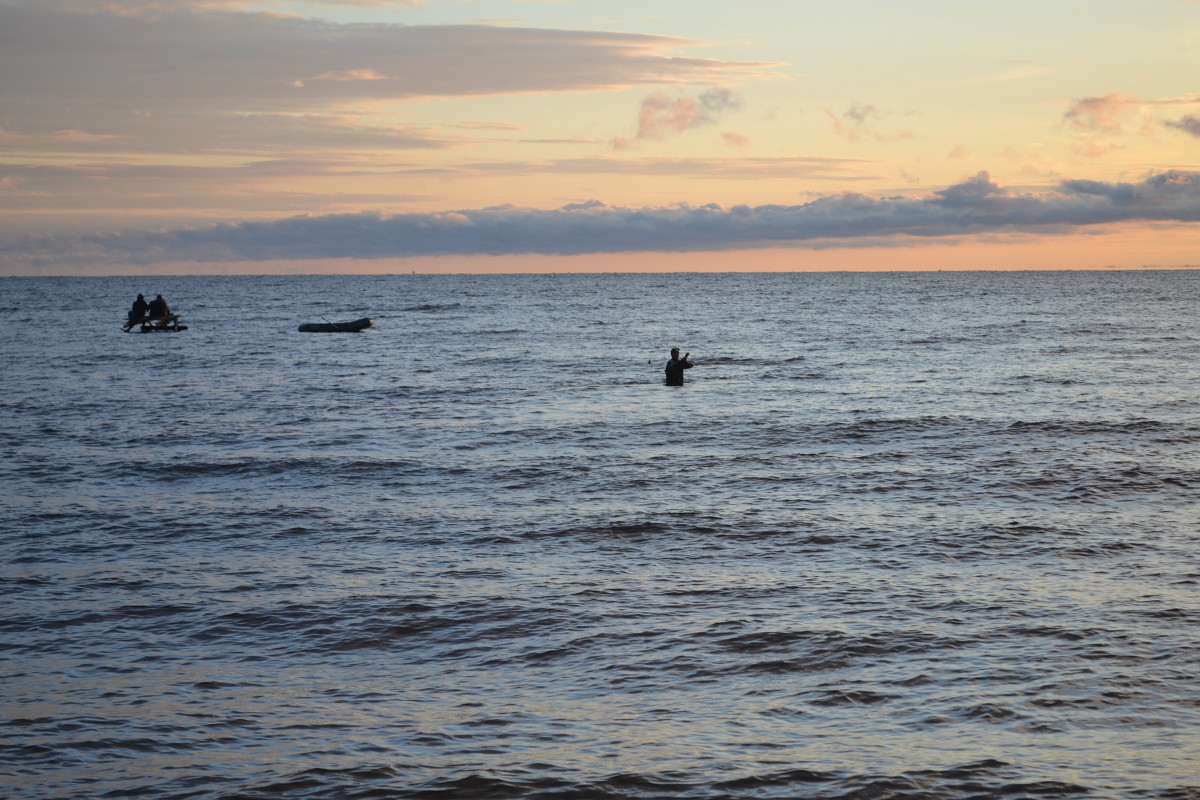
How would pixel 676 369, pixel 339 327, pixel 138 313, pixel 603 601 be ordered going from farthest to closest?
pixel 339 327 → pixel 138 313 → pixel 676 369 → pixel 603 601

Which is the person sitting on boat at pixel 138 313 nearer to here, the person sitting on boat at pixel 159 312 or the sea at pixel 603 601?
the person sitting on boat at pixel 159 312

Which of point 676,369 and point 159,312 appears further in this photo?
point 159,312

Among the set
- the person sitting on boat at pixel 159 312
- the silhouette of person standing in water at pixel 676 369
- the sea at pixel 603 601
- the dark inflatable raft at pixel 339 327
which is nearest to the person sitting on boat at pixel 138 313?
the person sitting on boat at pixel 159 312

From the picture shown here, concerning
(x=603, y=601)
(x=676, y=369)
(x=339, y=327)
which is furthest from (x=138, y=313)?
(x=603, y=601)

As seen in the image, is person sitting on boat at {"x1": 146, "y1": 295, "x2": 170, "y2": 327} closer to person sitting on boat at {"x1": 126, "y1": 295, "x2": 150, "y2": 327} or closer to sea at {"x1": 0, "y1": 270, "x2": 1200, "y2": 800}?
person sitting on boat at {"x1": 126, "y1": 295, "x2": 150, "y2": 327}

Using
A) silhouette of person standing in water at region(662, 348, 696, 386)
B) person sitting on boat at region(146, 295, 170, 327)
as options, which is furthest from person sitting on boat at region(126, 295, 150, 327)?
silhouette of person standing in water at region(662, 348, 696, 386)

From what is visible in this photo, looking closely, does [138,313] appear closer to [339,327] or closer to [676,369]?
[339,327]

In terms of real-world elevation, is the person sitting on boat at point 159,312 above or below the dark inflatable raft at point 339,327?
above

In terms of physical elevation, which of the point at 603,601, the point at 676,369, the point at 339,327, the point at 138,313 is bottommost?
the point at 603,601

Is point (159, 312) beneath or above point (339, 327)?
above

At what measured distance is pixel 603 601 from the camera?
14680 millimetres

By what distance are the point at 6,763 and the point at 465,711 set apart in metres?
4.52

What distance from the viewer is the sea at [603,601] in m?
9.88

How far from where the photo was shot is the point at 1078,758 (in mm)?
9734
